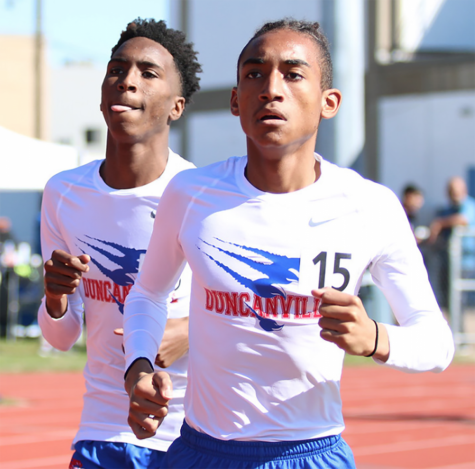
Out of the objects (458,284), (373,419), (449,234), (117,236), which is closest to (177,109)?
(117,236)

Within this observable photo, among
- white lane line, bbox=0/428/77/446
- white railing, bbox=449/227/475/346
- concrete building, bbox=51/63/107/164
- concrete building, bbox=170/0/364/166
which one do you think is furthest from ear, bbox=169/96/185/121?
concrete building, bbox=51/63/107/164

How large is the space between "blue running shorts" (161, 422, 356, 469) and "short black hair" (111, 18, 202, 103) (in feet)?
4.70

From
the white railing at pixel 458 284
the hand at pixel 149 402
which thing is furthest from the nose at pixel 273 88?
the white railing at pixel 458 284

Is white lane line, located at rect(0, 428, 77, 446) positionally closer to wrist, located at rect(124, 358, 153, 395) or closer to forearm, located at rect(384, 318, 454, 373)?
wrist, located at rect(124, 358, 153, 395)

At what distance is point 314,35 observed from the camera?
243cm

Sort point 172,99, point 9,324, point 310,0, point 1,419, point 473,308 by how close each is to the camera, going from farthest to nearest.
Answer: point 310,0, point 9,324, point 473,308, point 1,419, point 172,99

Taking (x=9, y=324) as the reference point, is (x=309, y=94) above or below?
above

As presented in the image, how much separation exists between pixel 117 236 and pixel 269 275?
2.79ft

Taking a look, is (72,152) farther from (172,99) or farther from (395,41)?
(395,41)

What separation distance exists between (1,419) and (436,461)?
3.64 meters

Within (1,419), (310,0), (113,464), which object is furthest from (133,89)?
(310,0)

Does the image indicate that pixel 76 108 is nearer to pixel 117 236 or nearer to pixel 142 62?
pixel 142 62

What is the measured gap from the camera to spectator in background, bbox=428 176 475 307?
38.5 ft

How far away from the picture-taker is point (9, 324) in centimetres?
1402
